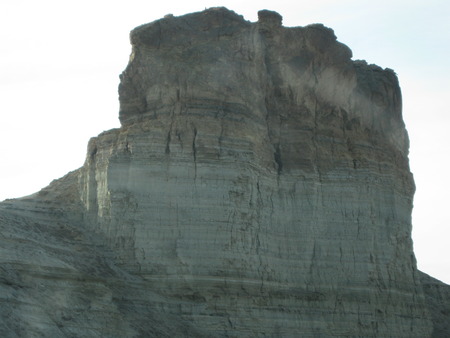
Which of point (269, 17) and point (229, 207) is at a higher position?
point (269, 17)

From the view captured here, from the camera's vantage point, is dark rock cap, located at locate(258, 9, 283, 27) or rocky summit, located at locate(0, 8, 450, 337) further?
dark rock cap, located at locate(258, 9, 283, 27)

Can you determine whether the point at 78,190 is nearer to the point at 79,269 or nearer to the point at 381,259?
the point at 79,269

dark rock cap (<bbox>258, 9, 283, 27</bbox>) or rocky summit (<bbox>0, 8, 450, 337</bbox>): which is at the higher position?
dark rock cap (<bbox>258, 9, 283, 27</bbox>)

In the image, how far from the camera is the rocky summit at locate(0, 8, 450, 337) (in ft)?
129

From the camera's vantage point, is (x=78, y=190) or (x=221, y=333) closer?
(x=221, y=333)

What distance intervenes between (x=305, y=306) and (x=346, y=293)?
2129mm

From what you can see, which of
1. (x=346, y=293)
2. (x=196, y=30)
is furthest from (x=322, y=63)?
(x=346, y=293)

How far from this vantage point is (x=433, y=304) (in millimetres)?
53906

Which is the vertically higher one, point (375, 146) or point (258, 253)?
point (375, 146)

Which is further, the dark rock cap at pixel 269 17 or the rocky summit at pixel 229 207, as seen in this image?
the dark rock cap at pixel 269 17

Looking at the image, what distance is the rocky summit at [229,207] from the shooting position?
39375 millimetres

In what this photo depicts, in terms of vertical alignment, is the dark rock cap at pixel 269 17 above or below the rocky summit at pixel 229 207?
above

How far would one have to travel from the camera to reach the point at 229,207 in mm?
41219

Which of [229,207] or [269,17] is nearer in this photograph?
[229,207]
